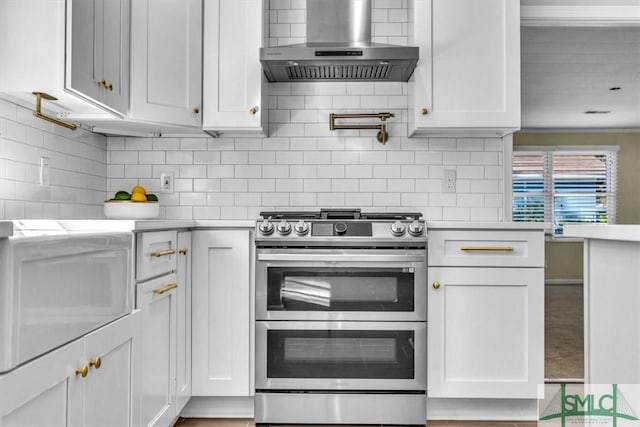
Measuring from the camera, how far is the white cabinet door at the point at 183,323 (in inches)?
95.8

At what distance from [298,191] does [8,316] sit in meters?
2.18

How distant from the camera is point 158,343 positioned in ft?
7.05

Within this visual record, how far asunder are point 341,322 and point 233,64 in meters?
1.44

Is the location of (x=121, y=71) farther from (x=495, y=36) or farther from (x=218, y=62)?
(x=495, y=36)

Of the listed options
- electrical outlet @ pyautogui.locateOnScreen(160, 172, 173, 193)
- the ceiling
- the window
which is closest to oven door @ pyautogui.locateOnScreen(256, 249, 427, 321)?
electrical outlet @ pyautogui.locateOnScreen(160, 172, 173, 193)

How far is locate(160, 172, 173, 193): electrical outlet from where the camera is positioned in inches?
123

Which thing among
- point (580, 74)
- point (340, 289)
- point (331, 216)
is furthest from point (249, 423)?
point (580, 74)

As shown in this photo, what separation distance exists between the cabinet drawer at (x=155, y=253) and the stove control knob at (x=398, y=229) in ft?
3.25

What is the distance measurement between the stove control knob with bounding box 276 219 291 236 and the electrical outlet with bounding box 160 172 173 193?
920 mm

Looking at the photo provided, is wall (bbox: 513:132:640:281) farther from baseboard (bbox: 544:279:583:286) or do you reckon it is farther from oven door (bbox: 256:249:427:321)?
oven door (bbox: 256:249:427:321)

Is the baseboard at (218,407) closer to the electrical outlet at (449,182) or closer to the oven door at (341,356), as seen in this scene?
the oven door at (341,356)

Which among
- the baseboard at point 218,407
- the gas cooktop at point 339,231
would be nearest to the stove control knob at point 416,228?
the gas cooktop at point 339,231

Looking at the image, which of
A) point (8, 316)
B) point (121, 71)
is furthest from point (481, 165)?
point (8, 316)

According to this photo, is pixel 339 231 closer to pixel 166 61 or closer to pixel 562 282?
pixel 166 61
